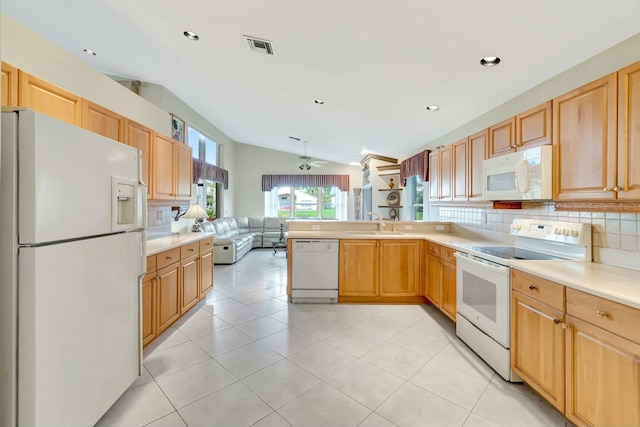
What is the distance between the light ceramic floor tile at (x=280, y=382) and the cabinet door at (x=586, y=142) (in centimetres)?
216

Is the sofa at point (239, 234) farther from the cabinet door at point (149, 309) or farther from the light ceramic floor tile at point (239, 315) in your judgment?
the cabinet door at point (149, 309)

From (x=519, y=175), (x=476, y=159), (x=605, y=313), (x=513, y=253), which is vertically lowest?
(x=605, y=313)

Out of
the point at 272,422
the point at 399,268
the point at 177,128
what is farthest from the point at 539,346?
the point at 177,128

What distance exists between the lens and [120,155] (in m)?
1.60

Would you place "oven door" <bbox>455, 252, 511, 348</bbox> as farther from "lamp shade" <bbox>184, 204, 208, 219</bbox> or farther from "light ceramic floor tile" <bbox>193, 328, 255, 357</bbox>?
"lamp shade" <bbox>184, 204, 208, 219</bbox>

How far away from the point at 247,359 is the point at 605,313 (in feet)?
7.35

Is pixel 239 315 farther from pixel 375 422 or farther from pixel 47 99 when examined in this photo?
pixel 47 99

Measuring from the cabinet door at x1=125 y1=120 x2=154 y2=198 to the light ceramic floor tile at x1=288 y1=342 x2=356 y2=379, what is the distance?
2.23 m

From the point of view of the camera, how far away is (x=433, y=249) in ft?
10.3

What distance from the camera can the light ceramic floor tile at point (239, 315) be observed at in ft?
9.68

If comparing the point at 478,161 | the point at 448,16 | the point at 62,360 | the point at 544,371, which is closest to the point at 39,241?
the point at 62,360

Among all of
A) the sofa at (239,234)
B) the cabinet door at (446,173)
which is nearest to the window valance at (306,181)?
the sofa at (239,234)

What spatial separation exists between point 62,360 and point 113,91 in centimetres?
290

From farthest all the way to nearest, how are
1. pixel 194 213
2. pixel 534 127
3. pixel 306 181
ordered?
pixel 306 181 < pixel 194 213 < pixel 534 127
